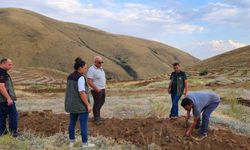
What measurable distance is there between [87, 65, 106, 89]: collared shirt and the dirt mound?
1.09m

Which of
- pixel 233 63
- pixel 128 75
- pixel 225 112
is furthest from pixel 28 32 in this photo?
pixel 225 112

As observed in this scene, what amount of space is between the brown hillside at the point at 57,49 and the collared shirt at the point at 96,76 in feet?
425

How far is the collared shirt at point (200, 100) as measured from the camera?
38.7 ft

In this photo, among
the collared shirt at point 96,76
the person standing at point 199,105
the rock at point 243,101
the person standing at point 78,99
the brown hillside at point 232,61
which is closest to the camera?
the person standing at point 78,99

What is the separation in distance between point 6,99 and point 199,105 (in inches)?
184

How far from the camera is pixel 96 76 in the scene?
13.3m

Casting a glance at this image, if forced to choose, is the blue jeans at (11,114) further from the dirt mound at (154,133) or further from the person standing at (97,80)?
the person standing at (97,80)

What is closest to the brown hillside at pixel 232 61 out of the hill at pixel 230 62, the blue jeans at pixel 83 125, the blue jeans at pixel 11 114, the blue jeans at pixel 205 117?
the hill at pixel 230 62

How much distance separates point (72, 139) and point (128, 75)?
150774 millimetres

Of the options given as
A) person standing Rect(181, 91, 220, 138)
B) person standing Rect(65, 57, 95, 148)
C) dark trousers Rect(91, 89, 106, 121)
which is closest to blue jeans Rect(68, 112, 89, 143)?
person standing Rect(65, 57, 95, 148)

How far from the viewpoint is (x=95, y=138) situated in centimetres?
1170

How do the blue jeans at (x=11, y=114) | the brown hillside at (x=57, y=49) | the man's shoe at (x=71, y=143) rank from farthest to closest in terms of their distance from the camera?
the brown hillside at (x=57, y=49) < the blue jeans at (x=11, y=114) < the man's shoe at (x=71, y=143)

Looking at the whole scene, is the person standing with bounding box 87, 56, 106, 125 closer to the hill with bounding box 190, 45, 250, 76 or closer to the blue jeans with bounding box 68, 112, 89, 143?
the blue jeans with bounding box 68, 112, 89, 143

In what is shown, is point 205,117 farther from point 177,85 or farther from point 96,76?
point 177,85
